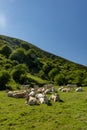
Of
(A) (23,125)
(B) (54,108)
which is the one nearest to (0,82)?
(B) (54,108)

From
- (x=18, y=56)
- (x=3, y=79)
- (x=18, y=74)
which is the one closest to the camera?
(x=3, y=79)

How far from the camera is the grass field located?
982 inches

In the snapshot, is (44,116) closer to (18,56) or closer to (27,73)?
(27,73)

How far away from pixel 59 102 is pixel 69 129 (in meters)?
10.3

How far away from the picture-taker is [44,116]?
90.7 ft

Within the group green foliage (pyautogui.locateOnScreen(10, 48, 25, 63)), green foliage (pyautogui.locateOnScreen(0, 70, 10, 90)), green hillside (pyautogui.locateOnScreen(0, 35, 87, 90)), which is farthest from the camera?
green foliage (pyautogui.locateOnScreen(10, 48, 25, 63))

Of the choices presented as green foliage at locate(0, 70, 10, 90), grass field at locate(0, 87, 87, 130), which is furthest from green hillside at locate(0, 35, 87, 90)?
grass field at locate(0, 87, 87, 130)

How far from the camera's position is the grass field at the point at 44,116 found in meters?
25.0

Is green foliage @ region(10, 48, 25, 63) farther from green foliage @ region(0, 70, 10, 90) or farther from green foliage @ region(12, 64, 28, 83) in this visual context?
green foliage @ region(0, 70, 10, 90)

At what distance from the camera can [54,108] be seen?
3088 cm

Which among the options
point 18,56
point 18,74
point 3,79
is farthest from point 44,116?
point 18,56

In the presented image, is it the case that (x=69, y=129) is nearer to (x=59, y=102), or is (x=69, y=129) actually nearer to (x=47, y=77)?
(x=59, y=102)

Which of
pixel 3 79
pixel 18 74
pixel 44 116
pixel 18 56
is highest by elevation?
pixel 18 56

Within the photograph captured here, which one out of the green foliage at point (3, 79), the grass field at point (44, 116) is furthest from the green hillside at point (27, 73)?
the grass field at point (44, 116)
